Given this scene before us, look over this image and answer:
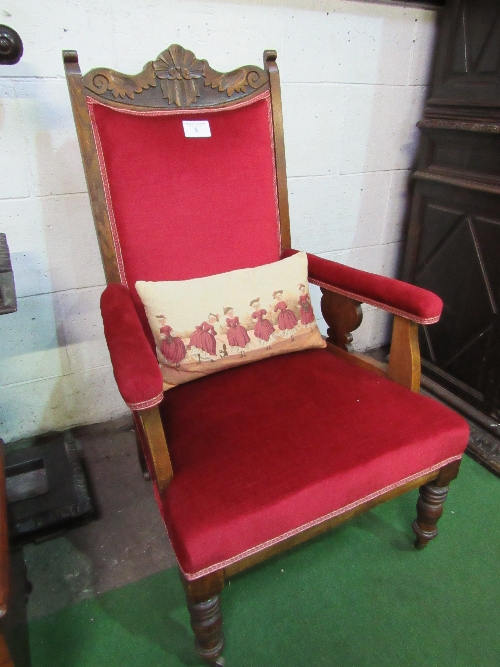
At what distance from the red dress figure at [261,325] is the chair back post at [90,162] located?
1.12ft

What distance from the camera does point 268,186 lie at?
1260 millimetres

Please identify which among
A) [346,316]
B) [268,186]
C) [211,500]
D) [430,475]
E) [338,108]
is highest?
[338,108]

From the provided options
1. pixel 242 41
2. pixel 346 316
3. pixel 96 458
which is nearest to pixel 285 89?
pixel 242 41

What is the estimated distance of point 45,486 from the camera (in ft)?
4.47

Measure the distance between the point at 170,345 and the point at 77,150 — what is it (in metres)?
0.68

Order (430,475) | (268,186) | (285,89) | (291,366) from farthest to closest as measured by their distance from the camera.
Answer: (285,89) → (268,186) → (291,366) → (430,475)

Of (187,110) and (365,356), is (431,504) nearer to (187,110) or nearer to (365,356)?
(365,356)

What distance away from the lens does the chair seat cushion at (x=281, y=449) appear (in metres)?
0.78

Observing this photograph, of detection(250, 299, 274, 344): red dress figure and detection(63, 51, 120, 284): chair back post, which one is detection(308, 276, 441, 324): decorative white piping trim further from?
detection(63, 51, 120, 284): chair back post

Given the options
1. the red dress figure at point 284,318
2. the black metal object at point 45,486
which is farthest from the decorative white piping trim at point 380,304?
the black metal object at point 45,486

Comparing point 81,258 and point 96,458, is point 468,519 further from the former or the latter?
point 81,258

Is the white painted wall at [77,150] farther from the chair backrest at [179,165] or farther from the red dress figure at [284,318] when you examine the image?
the red dress figure at [284,318]

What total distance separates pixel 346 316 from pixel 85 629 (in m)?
0.96

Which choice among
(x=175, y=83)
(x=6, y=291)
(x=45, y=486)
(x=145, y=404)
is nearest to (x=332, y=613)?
(x=145, y=404)
